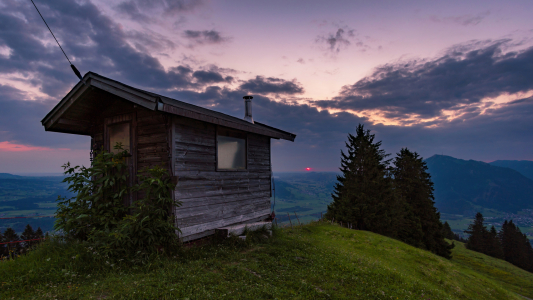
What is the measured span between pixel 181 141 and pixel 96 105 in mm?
4475

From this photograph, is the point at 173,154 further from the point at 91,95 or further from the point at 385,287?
the point at 385,287

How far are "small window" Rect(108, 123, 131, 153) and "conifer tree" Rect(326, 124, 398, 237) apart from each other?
2695cm

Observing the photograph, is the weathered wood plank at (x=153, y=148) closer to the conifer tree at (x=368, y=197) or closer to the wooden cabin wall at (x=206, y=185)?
the wooden cabin wall at (x=206, y=185)

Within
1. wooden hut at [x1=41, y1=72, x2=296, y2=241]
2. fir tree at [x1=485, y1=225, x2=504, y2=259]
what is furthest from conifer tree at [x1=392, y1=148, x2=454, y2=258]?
wooden hut at [x1=41, y1=72, x2=296, y2=241]

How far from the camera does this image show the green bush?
7.11 m

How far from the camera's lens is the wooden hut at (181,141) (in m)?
8.46

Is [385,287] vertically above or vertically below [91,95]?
below

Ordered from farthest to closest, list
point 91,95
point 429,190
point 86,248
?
point 429,190 < point 91,95 < point 86,248

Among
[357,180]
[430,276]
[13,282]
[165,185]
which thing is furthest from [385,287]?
[357,180]

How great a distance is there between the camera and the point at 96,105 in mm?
10180

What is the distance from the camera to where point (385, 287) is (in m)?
8.08

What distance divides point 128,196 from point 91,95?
4.20m

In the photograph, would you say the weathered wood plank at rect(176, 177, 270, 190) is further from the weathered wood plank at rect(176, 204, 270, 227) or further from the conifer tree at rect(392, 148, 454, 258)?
the conifer tree at rect(392, 148, 454, 258)

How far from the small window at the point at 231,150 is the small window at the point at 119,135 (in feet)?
11.2
